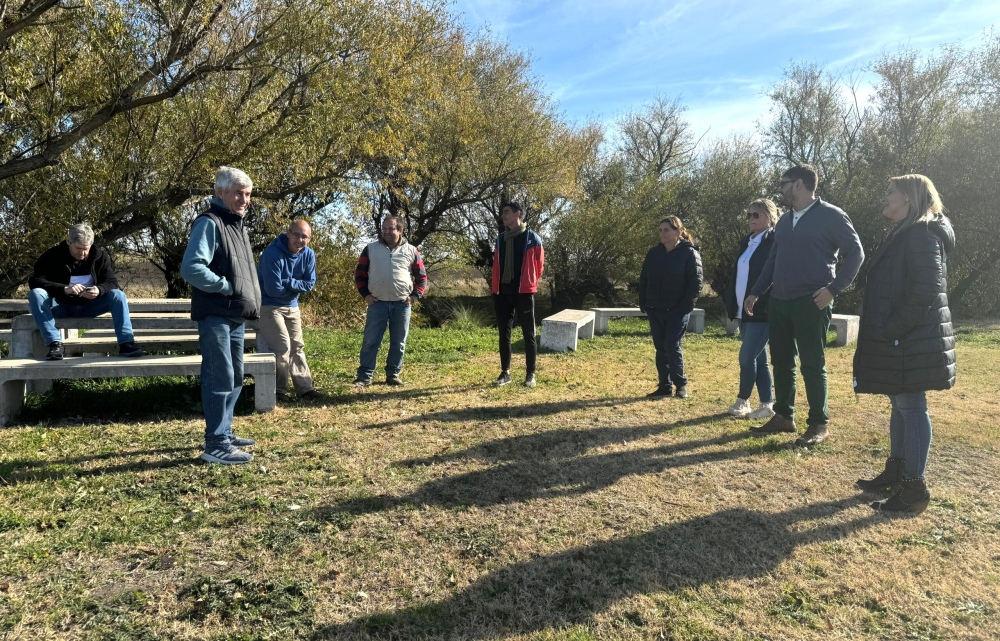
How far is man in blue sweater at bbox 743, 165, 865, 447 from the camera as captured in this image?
167 inches

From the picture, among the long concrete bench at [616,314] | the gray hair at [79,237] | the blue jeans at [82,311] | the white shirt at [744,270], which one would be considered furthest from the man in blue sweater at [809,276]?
the long concrete bench at [616,314]

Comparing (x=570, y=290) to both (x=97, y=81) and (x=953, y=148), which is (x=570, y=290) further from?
(x=97, y=81)

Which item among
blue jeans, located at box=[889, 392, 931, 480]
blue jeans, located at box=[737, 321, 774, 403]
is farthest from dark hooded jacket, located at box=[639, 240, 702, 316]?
blue jeans, located at box=[889, 392, 931, 480]

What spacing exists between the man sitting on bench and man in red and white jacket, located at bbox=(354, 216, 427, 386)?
2.11 m

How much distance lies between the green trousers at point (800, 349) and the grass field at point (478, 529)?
348mm

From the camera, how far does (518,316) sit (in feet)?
21.0

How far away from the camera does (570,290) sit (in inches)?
862

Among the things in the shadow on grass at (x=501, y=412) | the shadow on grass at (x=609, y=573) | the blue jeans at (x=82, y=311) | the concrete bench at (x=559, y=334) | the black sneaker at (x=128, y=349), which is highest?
the blue jeans at (x=82, y=311)

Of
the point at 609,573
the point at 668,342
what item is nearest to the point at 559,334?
the point at 668,342

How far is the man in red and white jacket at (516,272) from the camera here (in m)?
6.14

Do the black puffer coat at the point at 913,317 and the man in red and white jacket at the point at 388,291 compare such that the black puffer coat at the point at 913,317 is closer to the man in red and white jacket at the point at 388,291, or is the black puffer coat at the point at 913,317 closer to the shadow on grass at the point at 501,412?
the shadow on grass at the point at 501,412

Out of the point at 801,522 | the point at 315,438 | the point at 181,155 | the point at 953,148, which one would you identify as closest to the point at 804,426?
the point at 801,522

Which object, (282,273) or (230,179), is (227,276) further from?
(282,273)

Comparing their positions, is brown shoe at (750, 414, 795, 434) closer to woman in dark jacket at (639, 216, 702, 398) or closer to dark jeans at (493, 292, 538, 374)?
woman in dark jacket at (639, 216, 702, 398)
